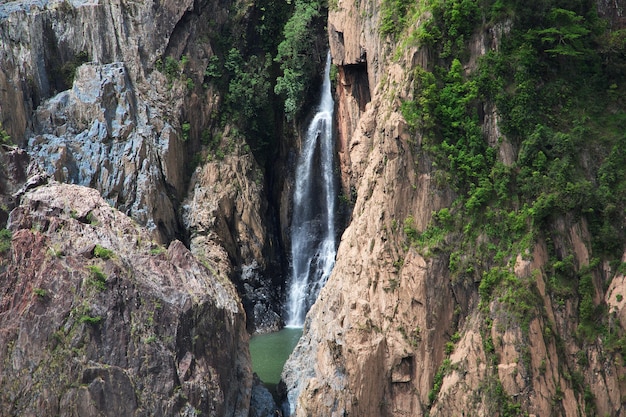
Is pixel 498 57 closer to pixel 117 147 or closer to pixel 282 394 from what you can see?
pixel 282 394

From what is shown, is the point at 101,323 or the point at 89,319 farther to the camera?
the point at 101,323

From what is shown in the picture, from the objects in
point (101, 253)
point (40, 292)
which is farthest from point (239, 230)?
point (40, 292)

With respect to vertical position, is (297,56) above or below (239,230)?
above

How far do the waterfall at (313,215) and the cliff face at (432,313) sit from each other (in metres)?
11.0

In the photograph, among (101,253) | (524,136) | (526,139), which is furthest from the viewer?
(524,136)

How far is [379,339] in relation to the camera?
28.0m

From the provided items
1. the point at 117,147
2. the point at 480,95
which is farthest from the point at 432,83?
the point at 117,147

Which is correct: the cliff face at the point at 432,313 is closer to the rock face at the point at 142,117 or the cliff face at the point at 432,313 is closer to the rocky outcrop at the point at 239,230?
the rocky outcrop at the point at 239,230

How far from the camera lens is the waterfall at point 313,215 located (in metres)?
43.1

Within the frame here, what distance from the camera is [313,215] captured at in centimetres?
4394

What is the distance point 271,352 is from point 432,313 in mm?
12601

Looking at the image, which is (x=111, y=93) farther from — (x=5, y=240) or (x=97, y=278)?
(x=97, y=278)

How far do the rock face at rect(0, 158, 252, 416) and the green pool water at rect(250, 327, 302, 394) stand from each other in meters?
5.80

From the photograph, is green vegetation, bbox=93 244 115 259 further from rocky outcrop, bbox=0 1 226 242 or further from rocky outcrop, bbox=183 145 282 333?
rocky outcrop, bbox=183 145 282 333
